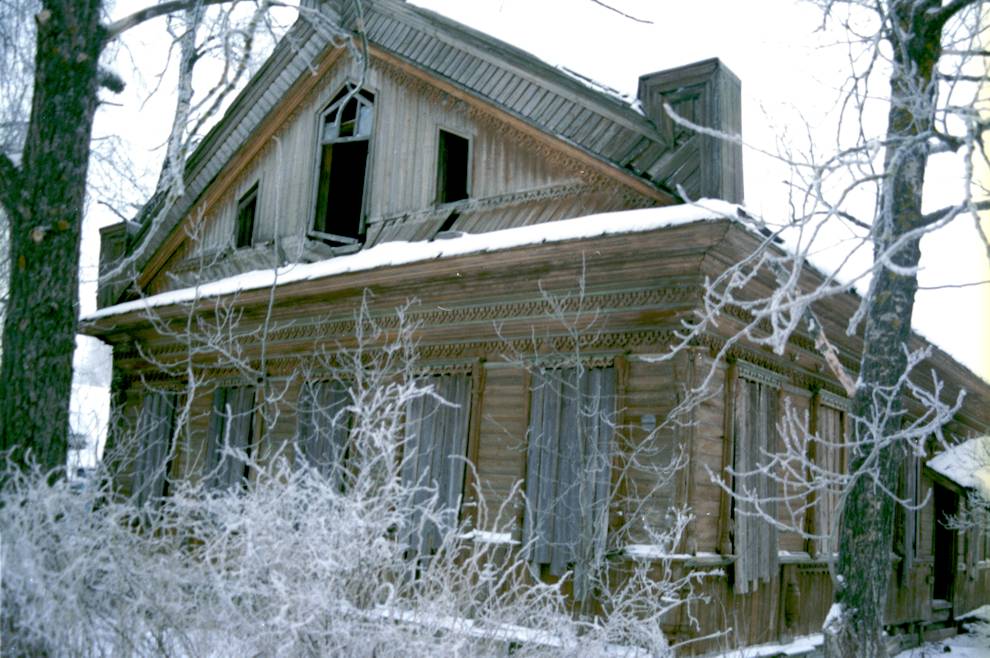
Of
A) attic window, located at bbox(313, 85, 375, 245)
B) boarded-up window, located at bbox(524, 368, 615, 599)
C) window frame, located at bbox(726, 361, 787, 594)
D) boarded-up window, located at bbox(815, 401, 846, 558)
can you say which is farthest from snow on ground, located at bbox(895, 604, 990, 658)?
attic window, located at bbox(313, 85, 375, 245)

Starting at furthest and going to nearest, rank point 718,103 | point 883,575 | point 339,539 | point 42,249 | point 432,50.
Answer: point 432,50, point 718,103, point 883,575, point 42,249, point 339,539

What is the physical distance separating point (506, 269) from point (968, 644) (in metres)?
10.4

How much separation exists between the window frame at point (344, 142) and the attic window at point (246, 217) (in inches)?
53.9

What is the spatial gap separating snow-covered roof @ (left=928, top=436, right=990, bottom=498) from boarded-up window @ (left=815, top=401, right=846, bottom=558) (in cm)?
296

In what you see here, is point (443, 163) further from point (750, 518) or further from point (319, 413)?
point (750, 518)

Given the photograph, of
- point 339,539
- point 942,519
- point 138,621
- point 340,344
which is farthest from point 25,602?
point 942,519

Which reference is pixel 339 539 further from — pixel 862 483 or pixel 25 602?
pixel 862 483

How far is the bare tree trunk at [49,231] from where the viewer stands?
6020mm

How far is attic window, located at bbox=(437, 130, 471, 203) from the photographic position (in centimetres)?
1095

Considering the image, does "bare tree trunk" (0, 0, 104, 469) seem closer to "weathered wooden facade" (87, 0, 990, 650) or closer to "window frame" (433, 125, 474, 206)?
"weathered wooden facade" (87, 0, 990, 650)

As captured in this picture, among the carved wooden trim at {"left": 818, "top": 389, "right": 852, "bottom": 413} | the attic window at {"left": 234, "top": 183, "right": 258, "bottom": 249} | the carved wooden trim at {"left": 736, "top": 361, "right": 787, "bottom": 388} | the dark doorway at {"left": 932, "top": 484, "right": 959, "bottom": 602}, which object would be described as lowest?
the dark doorway at {"left": 932, "top": 484, "right": 959, "bottom": 602}

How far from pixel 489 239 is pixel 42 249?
14.3 feet

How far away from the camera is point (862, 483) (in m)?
7.38

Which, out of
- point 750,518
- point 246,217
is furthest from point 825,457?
point 246,217
